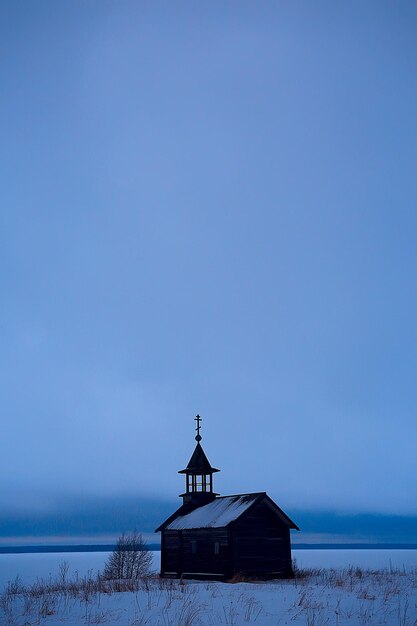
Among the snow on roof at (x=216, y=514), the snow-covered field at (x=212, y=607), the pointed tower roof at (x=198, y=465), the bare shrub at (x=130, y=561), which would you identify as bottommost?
the bare shrub at (x=130, y=561)

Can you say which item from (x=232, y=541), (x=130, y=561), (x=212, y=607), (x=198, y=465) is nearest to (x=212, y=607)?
(x=212, y=607)

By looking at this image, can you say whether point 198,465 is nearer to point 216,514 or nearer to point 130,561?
point 216,514

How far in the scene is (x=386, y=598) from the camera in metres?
18.2

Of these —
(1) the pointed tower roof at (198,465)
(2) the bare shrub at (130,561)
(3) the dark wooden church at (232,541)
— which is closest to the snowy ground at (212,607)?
(3) the dark wooden church at (232,541)

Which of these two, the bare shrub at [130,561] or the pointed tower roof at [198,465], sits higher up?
the pointed tower roof at [198,465]

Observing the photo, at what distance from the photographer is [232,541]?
32531 millimetres

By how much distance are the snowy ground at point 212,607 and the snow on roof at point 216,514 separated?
38.6 ft

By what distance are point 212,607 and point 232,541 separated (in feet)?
52.2

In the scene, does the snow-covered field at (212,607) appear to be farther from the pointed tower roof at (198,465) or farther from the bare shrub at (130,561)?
the bare shrub at (130,561)

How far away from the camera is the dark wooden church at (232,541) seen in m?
32.7

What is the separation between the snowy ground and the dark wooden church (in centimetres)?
1119

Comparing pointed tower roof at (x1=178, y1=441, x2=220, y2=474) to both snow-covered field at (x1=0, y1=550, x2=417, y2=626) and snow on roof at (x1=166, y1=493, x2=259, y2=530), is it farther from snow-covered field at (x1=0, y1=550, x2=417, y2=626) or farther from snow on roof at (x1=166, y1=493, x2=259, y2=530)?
snow-covered field at (x1=0, y1=550, x2=417, y2=626)

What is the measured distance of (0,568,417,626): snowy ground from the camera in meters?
14.6

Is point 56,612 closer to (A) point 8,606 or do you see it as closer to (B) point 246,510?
(A) point 8,606
